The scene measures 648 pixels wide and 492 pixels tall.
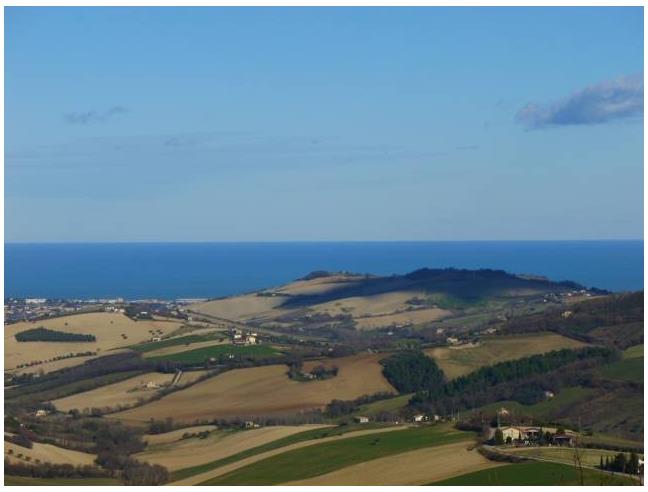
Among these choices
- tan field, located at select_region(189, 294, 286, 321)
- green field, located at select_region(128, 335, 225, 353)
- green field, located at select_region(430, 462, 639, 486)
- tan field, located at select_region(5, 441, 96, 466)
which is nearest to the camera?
green field, located at select_region(430, 462, 639, 486)

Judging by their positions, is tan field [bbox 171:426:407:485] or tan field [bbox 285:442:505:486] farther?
tan field [bbox 171:426:407:485]

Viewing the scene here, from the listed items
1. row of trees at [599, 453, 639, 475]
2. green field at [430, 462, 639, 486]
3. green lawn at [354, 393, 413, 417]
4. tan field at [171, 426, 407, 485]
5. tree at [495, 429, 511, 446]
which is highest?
row of trees at [599, 453, 639, 475]

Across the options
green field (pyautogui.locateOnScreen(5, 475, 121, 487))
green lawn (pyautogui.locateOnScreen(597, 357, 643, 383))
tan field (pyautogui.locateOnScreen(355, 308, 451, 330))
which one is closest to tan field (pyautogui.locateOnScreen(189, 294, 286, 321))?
tan field (pyautogui.locateOnScreen(355, 308, 451, 330))

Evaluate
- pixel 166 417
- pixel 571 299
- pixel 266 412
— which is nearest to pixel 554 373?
pixel 266 412

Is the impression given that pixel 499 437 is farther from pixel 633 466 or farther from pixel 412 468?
pixel 633 466

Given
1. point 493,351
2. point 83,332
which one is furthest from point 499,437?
point 83,332

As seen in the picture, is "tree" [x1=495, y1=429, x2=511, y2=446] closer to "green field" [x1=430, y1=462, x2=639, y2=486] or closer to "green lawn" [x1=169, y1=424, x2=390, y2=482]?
"green field" [x1=430, y1=462, x2=639, y2=486]
